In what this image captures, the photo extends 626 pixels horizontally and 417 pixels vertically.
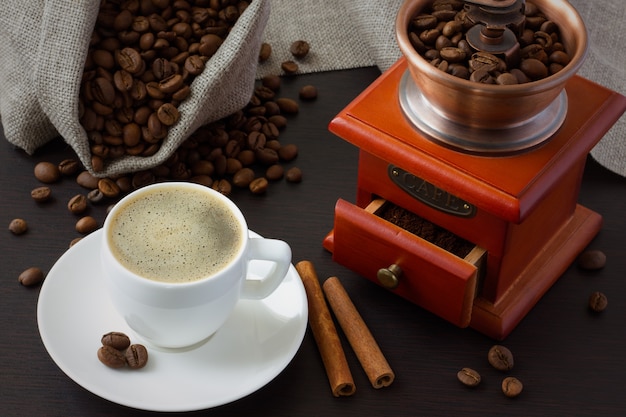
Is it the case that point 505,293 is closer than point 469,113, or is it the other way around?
point 469,113

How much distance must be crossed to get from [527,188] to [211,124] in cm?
65

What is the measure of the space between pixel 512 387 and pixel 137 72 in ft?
2.55

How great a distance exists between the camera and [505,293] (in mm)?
1517

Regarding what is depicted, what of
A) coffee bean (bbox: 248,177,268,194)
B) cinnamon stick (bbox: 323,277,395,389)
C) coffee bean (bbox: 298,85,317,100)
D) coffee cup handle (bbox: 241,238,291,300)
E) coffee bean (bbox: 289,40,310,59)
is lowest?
cinnamon stick (bbox: 323,277,395,389)

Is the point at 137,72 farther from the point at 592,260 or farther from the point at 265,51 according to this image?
the point at 592,260

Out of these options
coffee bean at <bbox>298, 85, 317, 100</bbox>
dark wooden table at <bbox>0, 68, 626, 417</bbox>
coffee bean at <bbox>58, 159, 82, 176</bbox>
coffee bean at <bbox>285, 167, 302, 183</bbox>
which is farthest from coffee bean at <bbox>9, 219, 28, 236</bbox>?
coffee bean at <bbox>298, 85, 317, 100</bbox>

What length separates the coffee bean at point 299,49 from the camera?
1948mm

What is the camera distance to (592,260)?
1598 millimetres

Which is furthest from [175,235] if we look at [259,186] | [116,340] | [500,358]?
[500,358]

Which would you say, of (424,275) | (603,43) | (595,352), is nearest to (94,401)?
(424,275)

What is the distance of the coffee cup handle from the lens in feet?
4.42

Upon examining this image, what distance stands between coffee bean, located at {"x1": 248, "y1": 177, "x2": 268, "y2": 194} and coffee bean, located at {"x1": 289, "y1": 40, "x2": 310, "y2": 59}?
353mm

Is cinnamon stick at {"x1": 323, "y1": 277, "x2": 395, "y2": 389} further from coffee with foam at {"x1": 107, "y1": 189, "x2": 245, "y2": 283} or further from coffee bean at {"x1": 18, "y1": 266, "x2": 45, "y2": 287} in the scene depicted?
coffee bean at {"x1": 18, "y1": 266, "x2": 45, "y2": 287}

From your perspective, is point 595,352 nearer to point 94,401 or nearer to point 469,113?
point 469,113
